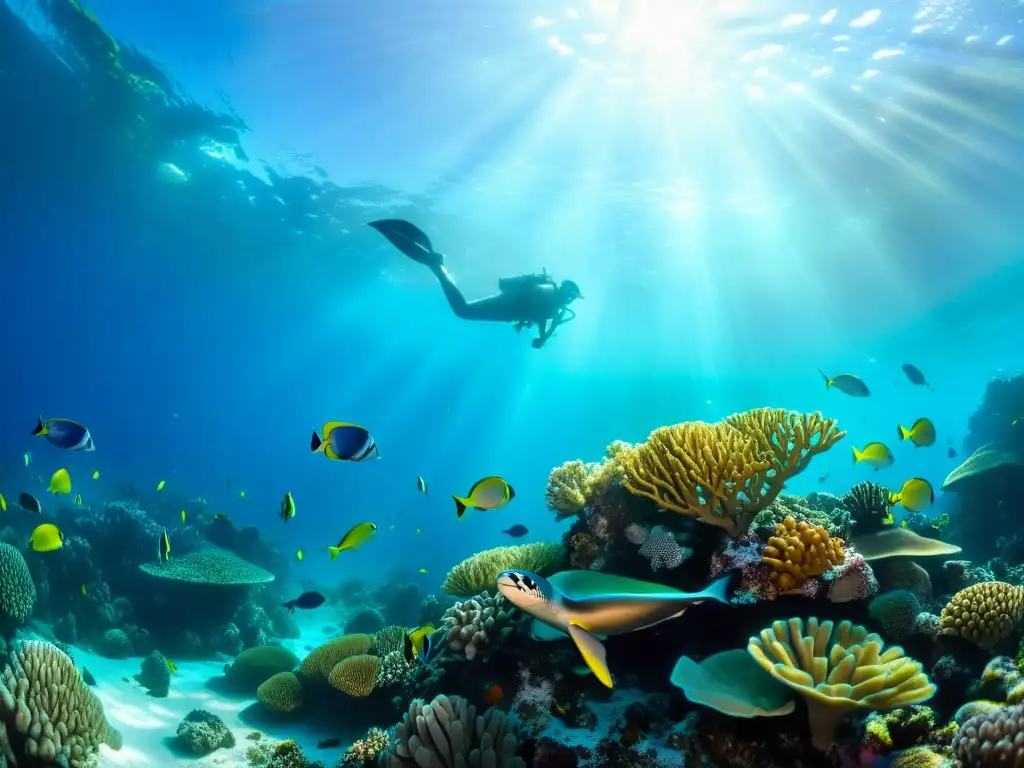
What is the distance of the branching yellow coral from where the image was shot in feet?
14.7

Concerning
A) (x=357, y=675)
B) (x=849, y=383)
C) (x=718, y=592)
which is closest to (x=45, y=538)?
(x=357, y=675)

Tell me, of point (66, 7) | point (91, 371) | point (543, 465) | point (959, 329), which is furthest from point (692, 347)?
point (91, 371)

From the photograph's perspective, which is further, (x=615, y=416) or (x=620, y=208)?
(x=615, y=416)

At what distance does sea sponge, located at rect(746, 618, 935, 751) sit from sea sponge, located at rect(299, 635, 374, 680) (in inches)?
276

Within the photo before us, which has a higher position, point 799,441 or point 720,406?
point 720,406

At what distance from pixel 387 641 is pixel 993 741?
7651 mm

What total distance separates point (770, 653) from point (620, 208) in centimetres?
2423

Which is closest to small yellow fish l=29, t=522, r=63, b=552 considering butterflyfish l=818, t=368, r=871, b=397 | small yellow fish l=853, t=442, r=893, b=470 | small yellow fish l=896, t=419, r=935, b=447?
small yellow fish l=853, t=442, r=893, b=470

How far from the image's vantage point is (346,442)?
167 inches

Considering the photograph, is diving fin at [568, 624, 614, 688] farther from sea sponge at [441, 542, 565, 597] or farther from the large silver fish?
→ sea sponge at [441, 542, 565, 597]

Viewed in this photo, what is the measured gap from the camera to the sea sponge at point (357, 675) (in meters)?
7.22

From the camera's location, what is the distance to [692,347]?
1805 inches

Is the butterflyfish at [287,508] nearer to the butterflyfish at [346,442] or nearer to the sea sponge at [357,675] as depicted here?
the butterflyfish at [346,442]

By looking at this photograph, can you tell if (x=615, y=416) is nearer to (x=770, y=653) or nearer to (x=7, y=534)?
(x=7, y=534)
